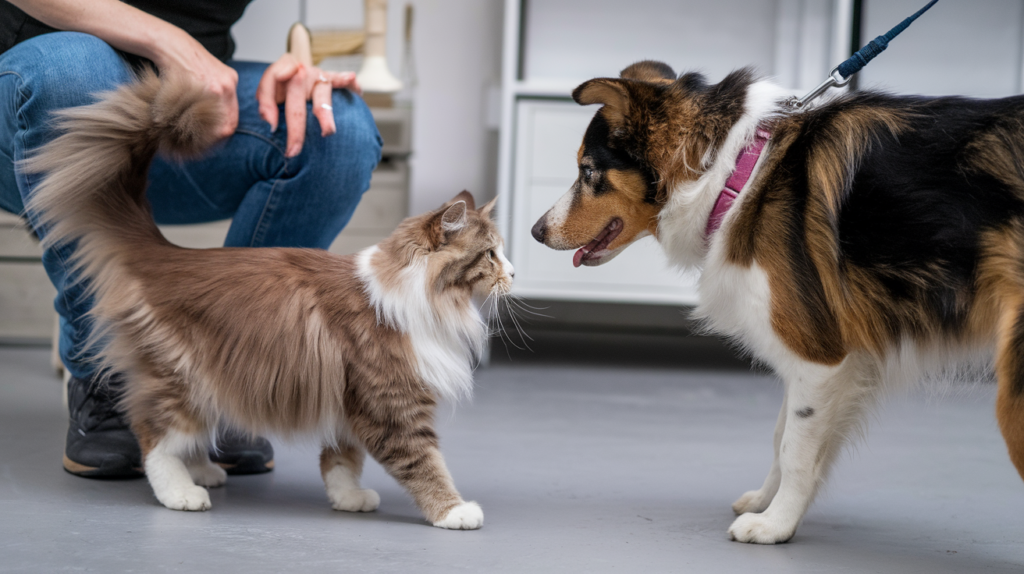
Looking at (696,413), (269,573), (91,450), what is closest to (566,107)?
(696,413)

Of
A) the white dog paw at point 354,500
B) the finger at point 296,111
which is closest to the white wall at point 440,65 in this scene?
the finger at point 296,111

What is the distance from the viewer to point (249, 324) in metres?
1.62

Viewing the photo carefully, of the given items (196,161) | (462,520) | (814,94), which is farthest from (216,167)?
(814,94)

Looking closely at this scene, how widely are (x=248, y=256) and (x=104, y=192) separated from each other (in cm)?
31

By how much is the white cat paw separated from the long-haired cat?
0.37 ft

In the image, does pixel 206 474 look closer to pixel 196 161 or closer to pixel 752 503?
pixel 196 161

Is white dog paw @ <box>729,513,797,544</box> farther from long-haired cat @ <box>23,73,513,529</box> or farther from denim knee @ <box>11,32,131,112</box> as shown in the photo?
denim knee @ <box>11,32,131,112</box>

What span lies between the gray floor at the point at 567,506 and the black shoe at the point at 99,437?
42 mm

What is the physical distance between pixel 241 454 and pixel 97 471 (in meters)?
0.30

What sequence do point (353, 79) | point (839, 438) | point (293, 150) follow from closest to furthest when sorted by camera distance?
point (839, 438) < point (293, 150) < point (353, 79)

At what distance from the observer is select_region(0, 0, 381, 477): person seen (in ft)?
5.83

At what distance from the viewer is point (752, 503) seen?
1751 millimetres

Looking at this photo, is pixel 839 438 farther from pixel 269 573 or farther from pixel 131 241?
pixel 131 241

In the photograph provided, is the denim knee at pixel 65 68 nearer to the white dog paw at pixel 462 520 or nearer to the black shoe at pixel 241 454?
the black shoe at pixel 241 454
